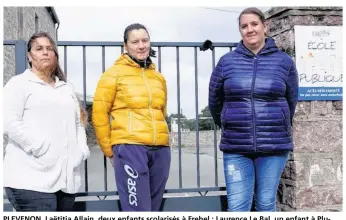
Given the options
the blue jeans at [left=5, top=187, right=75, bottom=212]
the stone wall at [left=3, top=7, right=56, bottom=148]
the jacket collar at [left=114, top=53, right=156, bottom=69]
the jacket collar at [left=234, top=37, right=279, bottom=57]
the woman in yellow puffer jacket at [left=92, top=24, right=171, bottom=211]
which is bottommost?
the blue jeans at [left=5, top=187, right=75, bottom=212]

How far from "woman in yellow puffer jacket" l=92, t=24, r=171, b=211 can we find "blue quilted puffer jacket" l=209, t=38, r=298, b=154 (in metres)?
0.41

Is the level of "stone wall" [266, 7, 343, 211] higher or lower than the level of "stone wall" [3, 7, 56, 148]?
lower

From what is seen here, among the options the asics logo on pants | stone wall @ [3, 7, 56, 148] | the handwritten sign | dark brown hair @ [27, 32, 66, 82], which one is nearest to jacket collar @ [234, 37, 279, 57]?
the handwritten sign

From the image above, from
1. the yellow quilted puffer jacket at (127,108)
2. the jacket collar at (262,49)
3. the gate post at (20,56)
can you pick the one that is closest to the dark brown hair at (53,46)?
the yellow quilted puffer jacket at (127,108)

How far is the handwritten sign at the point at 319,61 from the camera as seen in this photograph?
3061 mm

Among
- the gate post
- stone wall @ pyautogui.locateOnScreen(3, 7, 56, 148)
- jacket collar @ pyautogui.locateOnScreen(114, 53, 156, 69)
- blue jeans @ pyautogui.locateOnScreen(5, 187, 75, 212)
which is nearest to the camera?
blue jeans @ pyautogui.locateOnScreen(5, 187, 75, 212)

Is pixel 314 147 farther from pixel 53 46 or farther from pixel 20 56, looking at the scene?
pixel 20 56

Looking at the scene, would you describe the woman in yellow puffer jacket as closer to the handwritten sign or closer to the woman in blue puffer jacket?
the woman in blue puffer jacket

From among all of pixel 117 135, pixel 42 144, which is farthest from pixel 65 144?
pixel 117 135

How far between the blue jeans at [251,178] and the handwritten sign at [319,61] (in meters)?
0.71

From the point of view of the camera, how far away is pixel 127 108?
2.55 metres

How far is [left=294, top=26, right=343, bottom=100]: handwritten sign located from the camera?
10.0 feet

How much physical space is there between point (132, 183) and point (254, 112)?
84 centimetres

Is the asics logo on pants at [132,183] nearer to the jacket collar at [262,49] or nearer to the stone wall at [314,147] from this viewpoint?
the jacket collar at [262,49]
